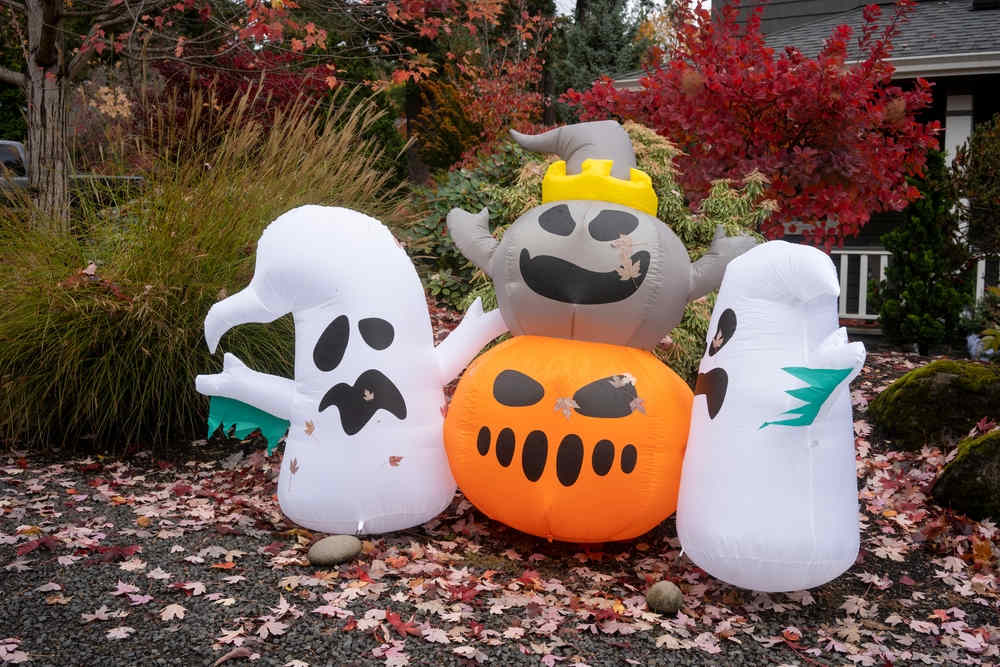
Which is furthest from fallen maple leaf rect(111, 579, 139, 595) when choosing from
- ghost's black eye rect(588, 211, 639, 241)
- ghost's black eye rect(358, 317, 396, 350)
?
ghost's black eye rect(588, 211, 639, 241)

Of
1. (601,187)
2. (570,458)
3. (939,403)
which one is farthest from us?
(939,403)

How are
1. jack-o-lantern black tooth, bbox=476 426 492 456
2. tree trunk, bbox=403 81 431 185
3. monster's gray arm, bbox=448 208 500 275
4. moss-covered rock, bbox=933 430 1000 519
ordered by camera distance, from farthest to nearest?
1. tree trunk, bbox=403 81 431 185
2. moss-covered rock, bbox=933 430 1000 519
3. monster's gray arm, bbox=448 208 500 275
4. jack-o-lantern black tooth, bbox=476 426 492 456

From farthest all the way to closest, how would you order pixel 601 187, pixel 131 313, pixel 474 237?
pixel 131 313
pixel 474 237
pixel 601 187

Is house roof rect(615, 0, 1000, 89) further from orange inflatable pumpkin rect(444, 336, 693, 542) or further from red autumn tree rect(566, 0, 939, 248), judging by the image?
orange inflatable pumpkin rect(444, 336, 693, 542)

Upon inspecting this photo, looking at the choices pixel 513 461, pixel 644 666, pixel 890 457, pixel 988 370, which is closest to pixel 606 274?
pixel 513 461

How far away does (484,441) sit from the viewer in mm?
3107

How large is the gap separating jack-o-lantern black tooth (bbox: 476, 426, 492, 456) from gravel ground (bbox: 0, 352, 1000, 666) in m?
0.48

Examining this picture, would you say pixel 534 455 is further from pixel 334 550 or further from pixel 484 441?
pixel 334 550

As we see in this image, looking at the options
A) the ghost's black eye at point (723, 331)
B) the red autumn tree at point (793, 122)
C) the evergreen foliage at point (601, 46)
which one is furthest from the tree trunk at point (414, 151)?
the ghost's black eye at point (723, 331)

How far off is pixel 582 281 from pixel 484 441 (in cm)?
73

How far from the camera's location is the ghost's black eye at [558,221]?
3051 millimetres

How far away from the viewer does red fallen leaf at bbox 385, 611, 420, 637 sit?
2652 millimetres

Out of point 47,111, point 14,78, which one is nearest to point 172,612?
point 47,111

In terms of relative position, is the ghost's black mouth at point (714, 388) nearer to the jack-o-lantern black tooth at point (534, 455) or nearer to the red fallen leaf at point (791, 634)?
the jack-o-lantern black tooth at point (534, 455)
